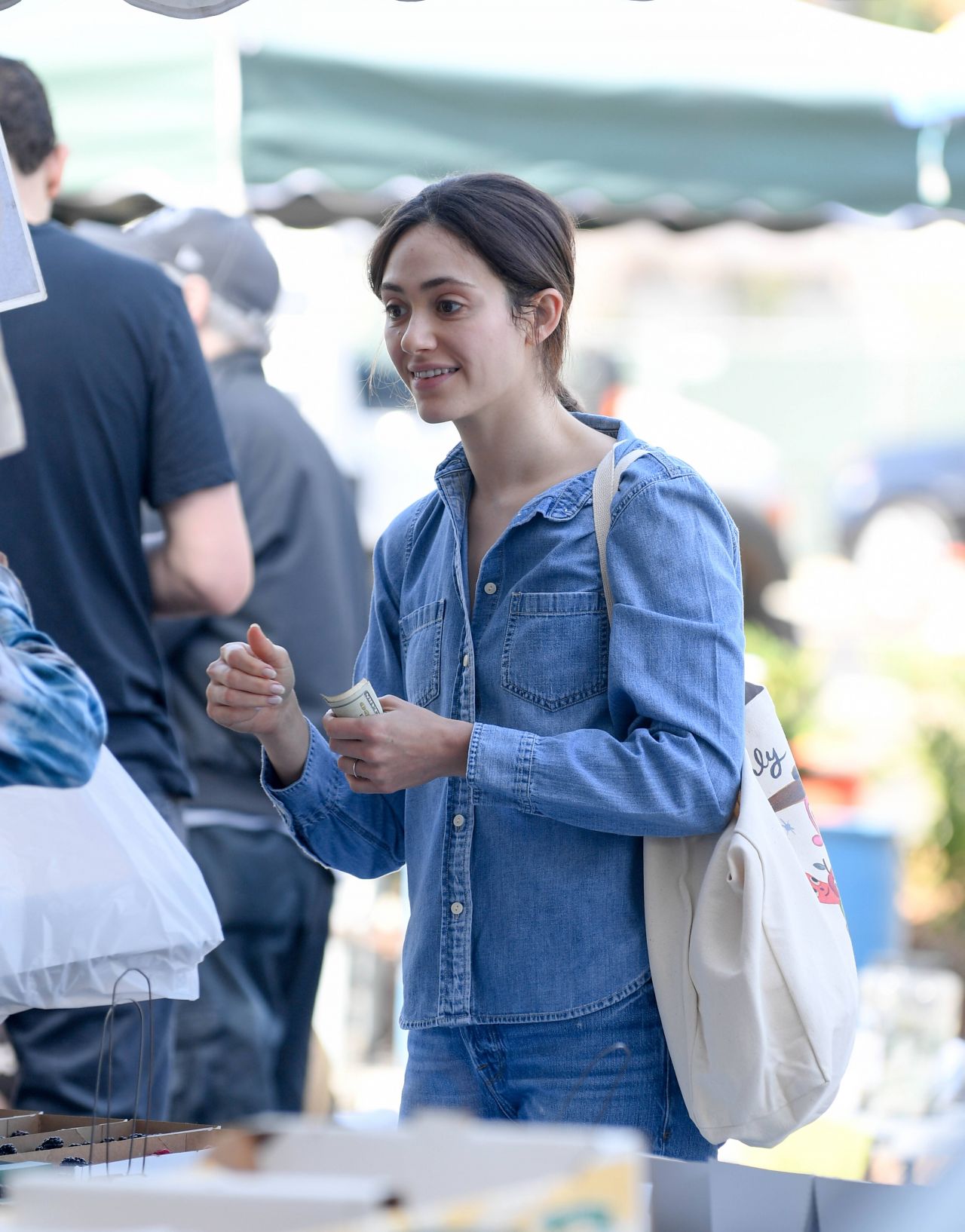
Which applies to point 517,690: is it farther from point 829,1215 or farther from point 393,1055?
point 393,1055

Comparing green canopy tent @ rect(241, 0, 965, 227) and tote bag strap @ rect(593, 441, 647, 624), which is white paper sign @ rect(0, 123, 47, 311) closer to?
tote bag strap @ rect(593, 441, 647, 624)

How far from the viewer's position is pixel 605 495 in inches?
61.6

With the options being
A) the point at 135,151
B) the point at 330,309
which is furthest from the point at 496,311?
the point at 330,309

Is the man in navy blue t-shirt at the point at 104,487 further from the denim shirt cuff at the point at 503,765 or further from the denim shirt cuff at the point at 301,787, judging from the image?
the denim shirt cuff at the point at 503,765

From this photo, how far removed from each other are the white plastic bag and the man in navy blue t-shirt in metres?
0.48

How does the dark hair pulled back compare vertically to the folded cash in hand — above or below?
above

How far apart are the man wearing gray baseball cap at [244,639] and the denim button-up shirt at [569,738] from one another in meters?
1.17

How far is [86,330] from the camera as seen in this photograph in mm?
2098

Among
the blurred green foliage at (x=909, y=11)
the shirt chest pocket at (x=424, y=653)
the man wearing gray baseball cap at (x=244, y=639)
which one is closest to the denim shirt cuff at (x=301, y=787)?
the shirt chest pocket at (x=424, y=653)

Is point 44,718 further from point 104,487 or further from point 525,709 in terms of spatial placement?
point 104,487

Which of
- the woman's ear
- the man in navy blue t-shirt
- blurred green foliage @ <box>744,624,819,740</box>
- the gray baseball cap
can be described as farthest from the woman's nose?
blurred green foliage @ <box>744,624,819,740</box>

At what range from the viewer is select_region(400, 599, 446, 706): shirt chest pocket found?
1673 mm

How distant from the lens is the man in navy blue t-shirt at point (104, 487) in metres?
2.02

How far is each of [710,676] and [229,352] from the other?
171 centimetres
